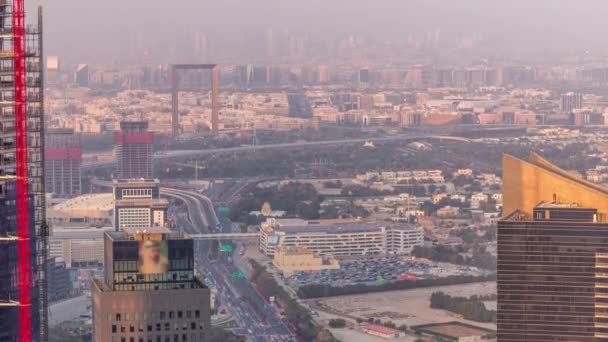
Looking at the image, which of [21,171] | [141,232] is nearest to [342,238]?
[141,232]

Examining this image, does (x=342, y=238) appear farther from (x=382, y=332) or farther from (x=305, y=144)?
(x=305, y=144)

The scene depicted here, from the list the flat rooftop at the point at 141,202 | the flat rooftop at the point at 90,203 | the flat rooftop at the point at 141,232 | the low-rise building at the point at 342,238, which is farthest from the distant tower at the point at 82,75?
the flat rooftop at the point at 141,232

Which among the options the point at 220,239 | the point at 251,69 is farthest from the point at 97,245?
the point at 251,69

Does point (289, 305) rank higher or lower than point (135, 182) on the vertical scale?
lower

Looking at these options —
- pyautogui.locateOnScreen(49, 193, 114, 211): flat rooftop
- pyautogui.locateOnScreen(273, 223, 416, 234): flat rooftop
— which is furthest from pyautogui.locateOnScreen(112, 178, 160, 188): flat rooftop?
pyautogui.locateOnScreen(273, 223, 416, 234): flat rooftop

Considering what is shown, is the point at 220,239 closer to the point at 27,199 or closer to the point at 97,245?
the point at 97,245
